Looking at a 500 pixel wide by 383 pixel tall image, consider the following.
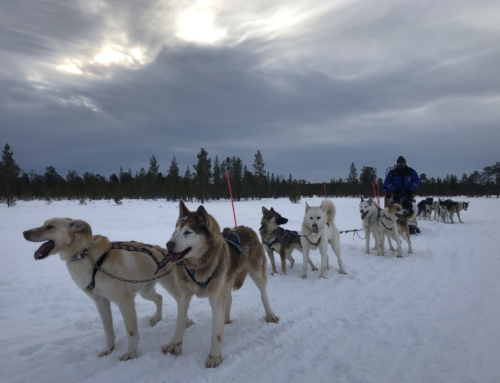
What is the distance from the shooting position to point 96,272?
272 centimetres

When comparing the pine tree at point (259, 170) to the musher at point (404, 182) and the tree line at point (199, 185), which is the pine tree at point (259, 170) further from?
the musher at point (404, 182)

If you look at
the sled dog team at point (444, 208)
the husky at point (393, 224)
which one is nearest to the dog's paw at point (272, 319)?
the husky at point (393, 224)

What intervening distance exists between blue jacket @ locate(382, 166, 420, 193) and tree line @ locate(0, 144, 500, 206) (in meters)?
26.5

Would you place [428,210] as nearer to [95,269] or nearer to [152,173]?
[95,269]

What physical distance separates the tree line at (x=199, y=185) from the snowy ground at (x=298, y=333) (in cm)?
3190

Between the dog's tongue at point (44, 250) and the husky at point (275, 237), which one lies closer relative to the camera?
the dog's tongue at point (44, 250)

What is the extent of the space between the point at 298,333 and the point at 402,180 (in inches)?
334

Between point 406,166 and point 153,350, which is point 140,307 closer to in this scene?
point 153,350

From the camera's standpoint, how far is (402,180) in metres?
9.56

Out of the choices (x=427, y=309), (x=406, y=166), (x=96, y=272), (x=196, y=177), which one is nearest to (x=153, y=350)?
(x=96, y=272)

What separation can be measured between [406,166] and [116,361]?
10.4m

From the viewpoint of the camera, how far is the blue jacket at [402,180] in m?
9.48

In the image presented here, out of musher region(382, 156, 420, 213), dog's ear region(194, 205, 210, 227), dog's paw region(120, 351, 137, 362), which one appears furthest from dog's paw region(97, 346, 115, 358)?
musher region(382, 156, 420, 213)

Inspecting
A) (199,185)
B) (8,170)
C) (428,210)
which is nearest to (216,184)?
(199,185)
